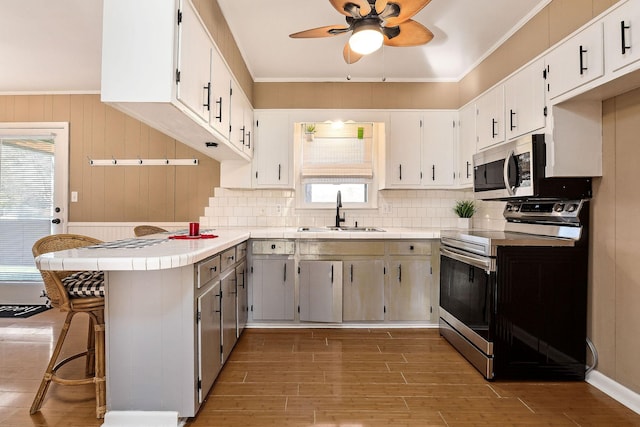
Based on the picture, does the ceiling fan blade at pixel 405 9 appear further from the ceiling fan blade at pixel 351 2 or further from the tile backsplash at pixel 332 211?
the tile backsplash at pixel 332 211

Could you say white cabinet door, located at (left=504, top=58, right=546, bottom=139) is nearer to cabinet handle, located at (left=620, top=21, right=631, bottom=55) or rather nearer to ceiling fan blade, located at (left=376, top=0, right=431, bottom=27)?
cabinet handle, located at (left=620, top=21, right=631, bottom=55)

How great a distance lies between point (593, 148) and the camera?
223 centimetres

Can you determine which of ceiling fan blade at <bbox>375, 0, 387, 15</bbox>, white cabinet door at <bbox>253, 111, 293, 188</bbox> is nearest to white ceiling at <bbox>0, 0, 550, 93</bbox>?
white cabinet door at <bbox>253, 111, 293, 188</bbox>

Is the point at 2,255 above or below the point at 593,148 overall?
below

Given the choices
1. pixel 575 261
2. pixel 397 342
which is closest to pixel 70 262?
pixel 397 342

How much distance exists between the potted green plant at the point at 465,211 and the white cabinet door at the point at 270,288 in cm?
195

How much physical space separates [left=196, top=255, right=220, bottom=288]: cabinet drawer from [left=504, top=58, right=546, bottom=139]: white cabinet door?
235cm

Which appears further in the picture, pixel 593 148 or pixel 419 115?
pixel 419 115

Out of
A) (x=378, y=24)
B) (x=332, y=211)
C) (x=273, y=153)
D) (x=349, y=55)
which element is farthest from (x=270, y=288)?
(x=378, y=24)

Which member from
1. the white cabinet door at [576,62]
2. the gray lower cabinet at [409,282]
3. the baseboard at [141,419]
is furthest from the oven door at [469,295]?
the baseboard at [141,419]

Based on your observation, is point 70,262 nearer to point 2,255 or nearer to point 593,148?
point 593,148

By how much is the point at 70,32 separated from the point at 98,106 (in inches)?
52.1

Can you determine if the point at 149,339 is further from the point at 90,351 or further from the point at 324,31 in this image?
the point at 324,31

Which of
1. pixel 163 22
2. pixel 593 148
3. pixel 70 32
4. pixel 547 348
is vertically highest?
pixel 70 32
